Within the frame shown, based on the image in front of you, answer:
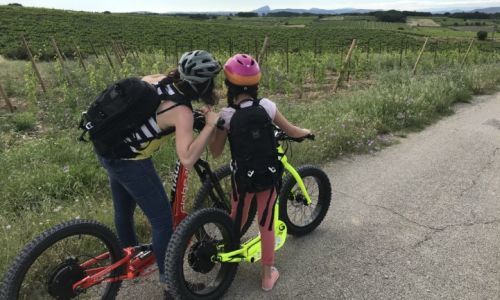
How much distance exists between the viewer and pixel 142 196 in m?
2.71

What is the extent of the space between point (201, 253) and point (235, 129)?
3.17 ft

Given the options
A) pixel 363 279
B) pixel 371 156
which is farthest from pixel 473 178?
pixel 363 279

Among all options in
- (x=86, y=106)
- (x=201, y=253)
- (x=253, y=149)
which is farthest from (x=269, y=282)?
(x=86, y=106)

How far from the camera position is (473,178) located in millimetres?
5570

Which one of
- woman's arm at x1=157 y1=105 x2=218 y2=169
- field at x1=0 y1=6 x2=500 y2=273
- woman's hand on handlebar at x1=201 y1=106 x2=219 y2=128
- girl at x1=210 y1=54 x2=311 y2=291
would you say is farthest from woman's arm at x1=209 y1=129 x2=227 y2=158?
field at x1=0 y1=6 x2=500 y2=273

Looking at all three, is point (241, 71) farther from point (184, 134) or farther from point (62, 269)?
point (62, 269)

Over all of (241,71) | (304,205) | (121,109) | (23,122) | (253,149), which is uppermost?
(241,71)

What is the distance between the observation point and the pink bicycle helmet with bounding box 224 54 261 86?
2674 mm

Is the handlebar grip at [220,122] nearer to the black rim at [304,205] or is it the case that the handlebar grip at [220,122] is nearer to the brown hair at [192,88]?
the brown hair at [192,88]

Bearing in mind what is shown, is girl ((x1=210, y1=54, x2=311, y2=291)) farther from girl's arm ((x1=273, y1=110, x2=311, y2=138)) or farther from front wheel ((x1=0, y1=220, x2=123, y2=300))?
front wheel ((x1=0, y1=220, x2=123, y2=300))

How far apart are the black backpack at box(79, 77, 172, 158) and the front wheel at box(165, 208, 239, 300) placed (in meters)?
0.73

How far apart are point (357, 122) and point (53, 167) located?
15.7 ft

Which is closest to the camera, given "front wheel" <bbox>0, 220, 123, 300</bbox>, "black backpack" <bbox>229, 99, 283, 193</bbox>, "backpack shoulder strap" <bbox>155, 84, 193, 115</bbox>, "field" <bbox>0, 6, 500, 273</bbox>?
"front wheel" <bbox>0, 220, 123, 300</bbox>

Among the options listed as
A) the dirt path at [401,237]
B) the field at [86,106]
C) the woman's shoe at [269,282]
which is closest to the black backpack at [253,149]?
the woman's shoe at [269,282]
